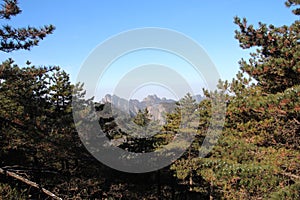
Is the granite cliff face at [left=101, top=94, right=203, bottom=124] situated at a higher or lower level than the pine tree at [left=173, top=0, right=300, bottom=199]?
higher

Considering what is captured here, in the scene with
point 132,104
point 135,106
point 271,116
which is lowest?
point 271,116

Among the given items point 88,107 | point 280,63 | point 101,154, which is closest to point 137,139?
point 101,154

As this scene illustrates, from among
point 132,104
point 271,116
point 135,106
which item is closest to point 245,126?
point 271,116

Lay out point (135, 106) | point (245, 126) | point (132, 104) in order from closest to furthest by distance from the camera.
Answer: point (245, 126) < point (132, 104) < point (135, 106)

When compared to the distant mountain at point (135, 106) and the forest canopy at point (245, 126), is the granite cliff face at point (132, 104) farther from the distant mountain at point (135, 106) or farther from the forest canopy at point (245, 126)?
the forest canopy at point (245, 126)

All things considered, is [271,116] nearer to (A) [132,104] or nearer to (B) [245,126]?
(B) [245,126]

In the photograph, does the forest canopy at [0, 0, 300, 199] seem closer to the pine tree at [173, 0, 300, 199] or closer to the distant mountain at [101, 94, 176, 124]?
the pine tree at [173, 0, 300, 199]

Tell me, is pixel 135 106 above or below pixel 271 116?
above

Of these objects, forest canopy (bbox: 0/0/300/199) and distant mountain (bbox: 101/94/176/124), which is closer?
forest canopy (bbox: 0/0/300/199)

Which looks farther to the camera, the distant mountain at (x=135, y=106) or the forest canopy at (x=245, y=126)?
the distant mountain at (x=135, y=106)

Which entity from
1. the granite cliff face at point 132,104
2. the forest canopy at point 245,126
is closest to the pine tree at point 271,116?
the forest canopy at point 245,126

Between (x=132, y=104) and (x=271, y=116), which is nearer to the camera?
(x=271, y=116)

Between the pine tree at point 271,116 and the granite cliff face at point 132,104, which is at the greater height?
the granite cliff face at point 132,104

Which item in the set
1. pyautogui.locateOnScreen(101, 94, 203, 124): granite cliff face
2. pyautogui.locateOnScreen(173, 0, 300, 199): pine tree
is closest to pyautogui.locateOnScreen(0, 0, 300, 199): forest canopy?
pyautogui.locateOnScreen(173, 0, 300, 199): pine tree
